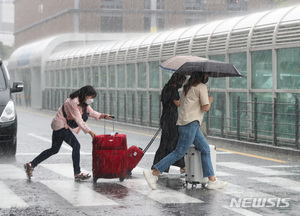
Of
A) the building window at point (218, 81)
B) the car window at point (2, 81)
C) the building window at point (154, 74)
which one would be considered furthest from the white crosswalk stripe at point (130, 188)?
the building window at point (154, 74)

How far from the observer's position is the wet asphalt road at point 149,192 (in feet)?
26.2

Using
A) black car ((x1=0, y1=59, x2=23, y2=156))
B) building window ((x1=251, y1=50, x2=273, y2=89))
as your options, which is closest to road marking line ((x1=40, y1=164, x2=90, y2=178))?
black car ((x1=0, y1=59, x2=23, y2=156))

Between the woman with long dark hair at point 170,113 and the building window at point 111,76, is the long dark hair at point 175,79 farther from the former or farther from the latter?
the building window at point 111,76

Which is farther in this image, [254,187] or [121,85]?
[121,85]

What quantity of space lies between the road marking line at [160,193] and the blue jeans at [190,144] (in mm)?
334

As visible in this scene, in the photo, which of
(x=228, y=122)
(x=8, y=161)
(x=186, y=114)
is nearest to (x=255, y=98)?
(x=228, y=122)

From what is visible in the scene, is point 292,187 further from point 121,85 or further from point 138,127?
point 121,85

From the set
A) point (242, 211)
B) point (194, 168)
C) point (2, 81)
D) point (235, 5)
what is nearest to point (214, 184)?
point (194, 168)

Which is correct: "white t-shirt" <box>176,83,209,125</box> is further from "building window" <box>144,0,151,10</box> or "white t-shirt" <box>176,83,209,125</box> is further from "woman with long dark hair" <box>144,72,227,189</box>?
"building window" <box>144,0,151,10</box>

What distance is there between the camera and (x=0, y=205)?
8.23m

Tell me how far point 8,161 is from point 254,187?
18.1 ft

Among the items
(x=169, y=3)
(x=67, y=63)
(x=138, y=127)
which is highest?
(x=169, y=3)

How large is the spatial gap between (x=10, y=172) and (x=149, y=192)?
10.5ft

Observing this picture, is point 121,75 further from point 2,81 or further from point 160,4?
point 160,4
